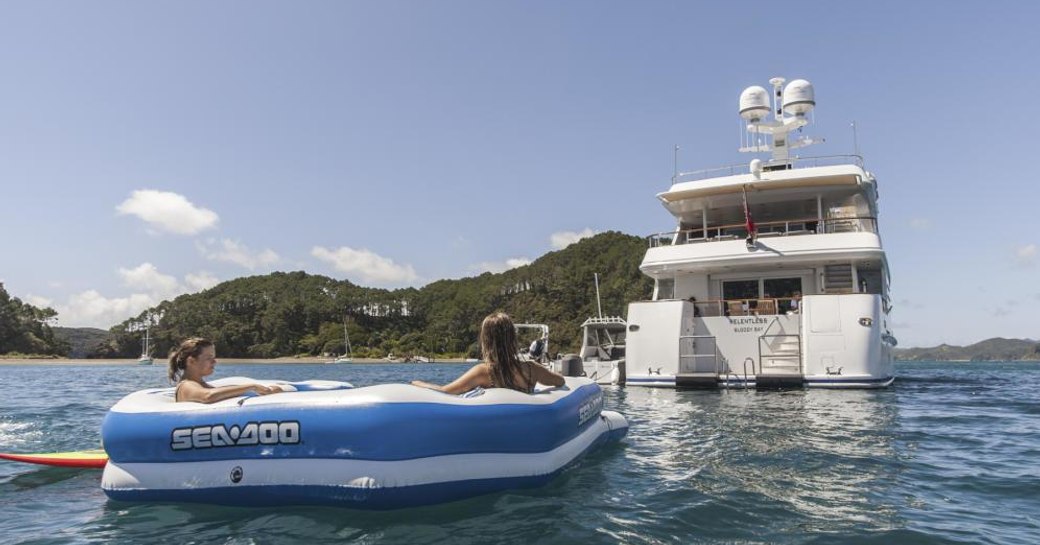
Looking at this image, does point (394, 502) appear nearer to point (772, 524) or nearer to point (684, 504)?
point (684, 504)

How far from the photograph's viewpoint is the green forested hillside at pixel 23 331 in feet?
353

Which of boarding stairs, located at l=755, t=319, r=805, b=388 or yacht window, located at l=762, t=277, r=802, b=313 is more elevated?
yacht window, located at l=762, t=277, r=802, b=313

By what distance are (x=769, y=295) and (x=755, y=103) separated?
7106 millimetres

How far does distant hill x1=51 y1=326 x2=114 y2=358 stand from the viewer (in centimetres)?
13375

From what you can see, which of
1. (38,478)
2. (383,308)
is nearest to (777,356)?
(38,478)

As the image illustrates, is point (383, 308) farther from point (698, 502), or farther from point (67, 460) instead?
point (698, 502)

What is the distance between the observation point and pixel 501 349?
6168 mm

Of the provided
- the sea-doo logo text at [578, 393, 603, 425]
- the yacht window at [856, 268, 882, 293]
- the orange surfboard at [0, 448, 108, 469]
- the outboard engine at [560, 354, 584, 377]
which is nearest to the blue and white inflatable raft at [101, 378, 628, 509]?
the sea-doo logo text at [578, 393, 603, 425]

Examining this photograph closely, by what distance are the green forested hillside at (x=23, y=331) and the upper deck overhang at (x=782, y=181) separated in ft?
400

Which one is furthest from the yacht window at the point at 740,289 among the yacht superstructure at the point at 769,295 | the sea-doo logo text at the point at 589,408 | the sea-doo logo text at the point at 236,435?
the sea-doo logo text at the point at 236,435

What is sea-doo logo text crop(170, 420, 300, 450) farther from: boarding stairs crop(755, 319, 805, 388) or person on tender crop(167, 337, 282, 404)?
boarding stairs crop(755, 319, 805, 388)

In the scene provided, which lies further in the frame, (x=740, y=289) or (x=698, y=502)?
(x=740, y=289)

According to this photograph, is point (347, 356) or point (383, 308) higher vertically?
point (383, 308)

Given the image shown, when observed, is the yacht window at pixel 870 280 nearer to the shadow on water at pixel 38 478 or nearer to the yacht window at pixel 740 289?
the yacht window at pixel 740 289
